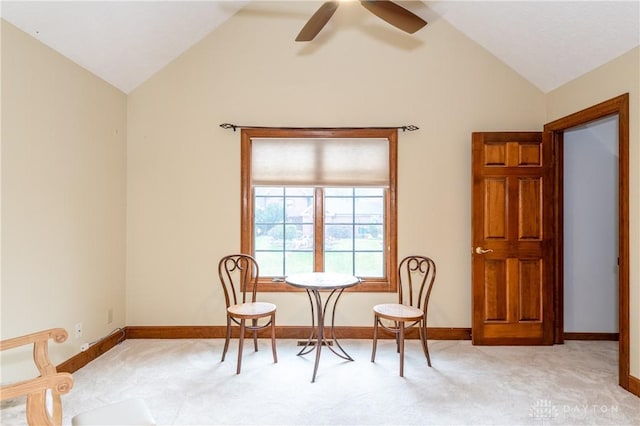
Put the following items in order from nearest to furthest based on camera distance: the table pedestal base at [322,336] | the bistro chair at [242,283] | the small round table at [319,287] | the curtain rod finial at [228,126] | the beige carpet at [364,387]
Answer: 1. the beige carpet at [364,387]
2. the small round table at [319,287]
3. the table pedestal base at [322,336]
4. the bistro chair at [242,283]
5. the curtain rod finial at [228,126]

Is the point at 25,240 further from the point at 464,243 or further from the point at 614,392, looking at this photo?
the point at 614,392

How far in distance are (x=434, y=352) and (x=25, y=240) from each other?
3.46 meters

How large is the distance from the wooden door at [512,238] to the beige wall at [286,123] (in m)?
0.20

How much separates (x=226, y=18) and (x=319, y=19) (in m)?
1.64

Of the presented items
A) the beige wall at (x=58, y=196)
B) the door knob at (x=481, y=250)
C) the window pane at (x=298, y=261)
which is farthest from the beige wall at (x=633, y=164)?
the beige wall at (x=58, y=196)

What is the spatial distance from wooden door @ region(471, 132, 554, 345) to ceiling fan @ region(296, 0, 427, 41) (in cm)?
150

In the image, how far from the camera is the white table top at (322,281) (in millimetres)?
2744

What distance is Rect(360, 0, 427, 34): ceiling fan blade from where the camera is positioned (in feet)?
7.20

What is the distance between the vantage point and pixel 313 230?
12.1 ft

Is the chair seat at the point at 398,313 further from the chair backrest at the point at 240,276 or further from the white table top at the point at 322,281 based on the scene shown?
the chair backrest at the point at 240,276

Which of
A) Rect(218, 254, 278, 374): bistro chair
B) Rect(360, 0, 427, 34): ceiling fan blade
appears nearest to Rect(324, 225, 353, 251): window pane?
Rect(218, 254, 278, 374): bistro chair

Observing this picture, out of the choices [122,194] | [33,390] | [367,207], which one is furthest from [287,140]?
[33,390]

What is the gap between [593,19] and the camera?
2523 mm

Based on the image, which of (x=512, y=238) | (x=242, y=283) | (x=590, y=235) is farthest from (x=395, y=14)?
(x=590, y=235)
